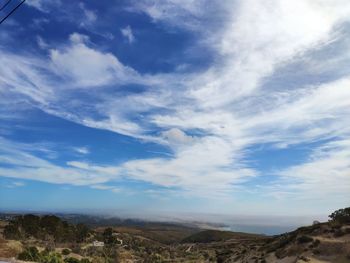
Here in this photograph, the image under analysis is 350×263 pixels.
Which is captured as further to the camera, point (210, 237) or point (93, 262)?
point (210, 237)

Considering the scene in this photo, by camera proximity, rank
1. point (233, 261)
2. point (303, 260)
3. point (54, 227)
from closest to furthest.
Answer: point (303, 260) → point (233, 261) → point (54, 227)

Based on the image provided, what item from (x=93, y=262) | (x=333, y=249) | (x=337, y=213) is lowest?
(x=93, y=262)

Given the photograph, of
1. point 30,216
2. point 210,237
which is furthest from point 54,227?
point 210,237

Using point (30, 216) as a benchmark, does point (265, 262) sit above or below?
below

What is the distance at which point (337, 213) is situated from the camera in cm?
6850

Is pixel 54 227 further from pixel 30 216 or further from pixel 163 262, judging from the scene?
pixel 163 262

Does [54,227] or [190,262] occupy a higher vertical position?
[54,227]

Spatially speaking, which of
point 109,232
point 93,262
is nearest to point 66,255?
point 93,262

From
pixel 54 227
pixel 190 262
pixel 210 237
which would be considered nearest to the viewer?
pixel 190 262

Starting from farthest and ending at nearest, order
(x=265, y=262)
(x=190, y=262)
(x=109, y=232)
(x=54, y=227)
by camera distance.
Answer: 1. (x=109, y=232)
2. (x=54, y=227)
3. (x=190, y=262)
4. (x=265, y=262)

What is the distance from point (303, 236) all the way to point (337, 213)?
2049 cm

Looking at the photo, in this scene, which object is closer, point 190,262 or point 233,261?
point 233,261

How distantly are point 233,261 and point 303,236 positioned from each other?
1475cm

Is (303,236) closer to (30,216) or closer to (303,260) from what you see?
(303,260)
